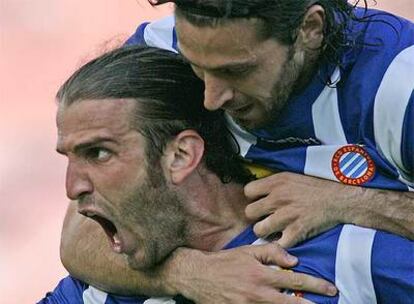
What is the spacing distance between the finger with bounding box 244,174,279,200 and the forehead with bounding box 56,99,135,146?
9.4 inches

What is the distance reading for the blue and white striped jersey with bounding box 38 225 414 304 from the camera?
95.3 inches

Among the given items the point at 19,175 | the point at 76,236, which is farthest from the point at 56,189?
the point at 76,236

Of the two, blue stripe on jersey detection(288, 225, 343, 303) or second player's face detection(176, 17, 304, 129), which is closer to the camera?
second player's face detection(176, 17, 304, 129)

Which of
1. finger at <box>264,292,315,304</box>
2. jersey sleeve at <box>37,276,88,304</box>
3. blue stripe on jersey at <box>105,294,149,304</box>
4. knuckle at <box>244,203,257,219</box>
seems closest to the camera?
finger at <box>264,292,315,304</box>

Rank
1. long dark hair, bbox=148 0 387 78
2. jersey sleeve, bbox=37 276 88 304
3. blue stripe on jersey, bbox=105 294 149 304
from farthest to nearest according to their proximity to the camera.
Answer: jersey sleeve, bbox=37 276 88 304 → blue stripe on jersey, bbox=105 294 149 304 → long dark hair, bbox=148 0 387 78

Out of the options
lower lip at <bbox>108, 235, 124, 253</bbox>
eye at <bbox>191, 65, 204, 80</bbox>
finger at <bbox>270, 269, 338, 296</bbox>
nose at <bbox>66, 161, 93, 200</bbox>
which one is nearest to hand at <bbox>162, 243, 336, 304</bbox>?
finger at <bbox>270, 269, 338, 296</bbox>

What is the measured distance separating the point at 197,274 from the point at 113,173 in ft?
0.77

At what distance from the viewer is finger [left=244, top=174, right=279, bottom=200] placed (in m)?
2.55

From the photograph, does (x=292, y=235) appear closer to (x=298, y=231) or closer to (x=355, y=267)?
(x=298, y=231)

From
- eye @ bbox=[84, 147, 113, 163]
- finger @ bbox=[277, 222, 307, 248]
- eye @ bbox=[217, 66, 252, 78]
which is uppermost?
eye @ bbox=[217, 66, 252, 78]

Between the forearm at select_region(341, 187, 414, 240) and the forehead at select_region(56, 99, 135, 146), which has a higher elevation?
the forehead at select_region(56, 99, 135, 146)

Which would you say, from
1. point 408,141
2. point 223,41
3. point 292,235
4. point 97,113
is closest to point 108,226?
point 97,113

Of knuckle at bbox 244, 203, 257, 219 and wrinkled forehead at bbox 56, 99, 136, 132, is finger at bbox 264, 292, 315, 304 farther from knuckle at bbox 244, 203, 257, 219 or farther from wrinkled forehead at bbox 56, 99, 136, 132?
wrinkled forehead at bbox 56, 99, 136, 132

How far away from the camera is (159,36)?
2756 millimetres
